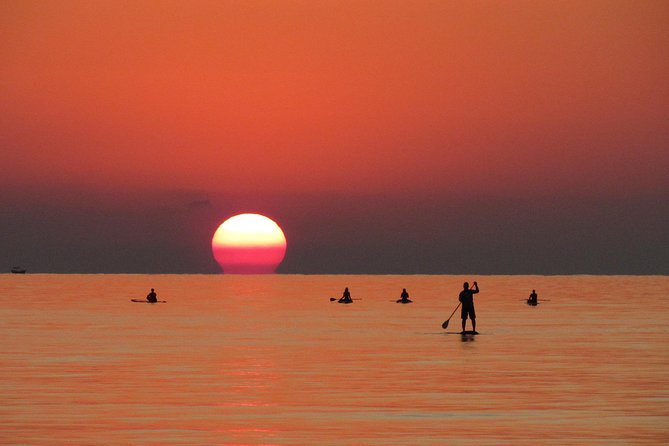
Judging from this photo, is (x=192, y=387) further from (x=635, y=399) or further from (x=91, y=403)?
(x=635, y=399)

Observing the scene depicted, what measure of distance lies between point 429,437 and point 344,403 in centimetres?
550

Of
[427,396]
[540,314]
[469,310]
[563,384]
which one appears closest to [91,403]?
[427,396]

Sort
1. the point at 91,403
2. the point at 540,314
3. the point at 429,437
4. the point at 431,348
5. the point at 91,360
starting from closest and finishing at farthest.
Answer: the point at 429,437 < the point at 91,403 < the point at 91,360 < the point at 431,348 < the point at 540,314

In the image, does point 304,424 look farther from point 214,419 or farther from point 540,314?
point 540,314

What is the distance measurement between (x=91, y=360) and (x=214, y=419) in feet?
52.5

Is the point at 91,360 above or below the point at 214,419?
above

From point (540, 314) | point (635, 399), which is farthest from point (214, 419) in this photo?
point (540, 314)

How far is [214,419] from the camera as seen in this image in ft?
85.0

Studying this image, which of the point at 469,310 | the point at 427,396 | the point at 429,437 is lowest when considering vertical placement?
the point at 429,437

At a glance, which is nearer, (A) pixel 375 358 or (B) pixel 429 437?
(B) pixel 429 437

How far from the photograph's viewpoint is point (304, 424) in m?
25.3

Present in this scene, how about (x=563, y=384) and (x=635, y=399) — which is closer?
(x=635, y=399)

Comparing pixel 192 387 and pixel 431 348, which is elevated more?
pixel 431 348

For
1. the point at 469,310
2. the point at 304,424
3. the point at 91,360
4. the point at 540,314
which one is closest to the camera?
the point at 304,424
